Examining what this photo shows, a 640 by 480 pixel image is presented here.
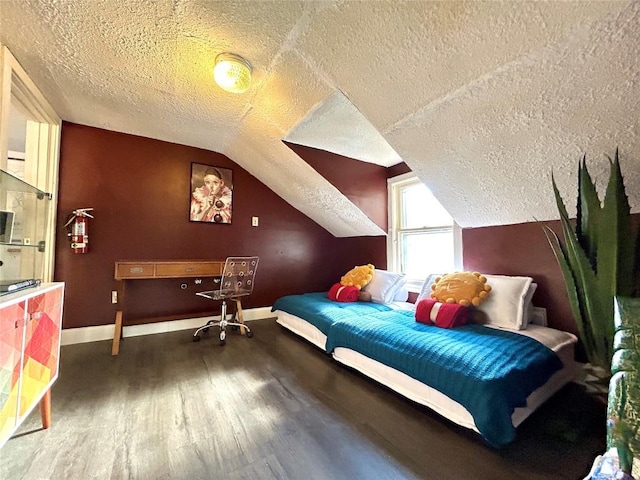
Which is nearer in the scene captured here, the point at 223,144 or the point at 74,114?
the point at 74,114

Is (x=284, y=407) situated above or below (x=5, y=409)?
Answer: below

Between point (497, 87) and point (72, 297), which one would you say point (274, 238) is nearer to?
point (72, 297)

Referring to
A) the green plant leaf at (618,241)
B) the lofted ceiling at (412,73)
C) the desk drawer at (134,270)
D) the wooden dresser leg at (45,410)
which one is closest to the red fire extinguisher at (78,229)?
the desk drawer at (134,270)

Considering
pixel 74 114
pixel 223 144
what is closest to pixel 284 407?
pixel 223 144

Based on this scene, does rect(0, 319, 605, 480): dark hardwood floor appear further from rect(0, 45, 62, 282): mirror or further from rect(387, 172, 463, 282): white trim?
rect(387, 172, 463, 282): white trim

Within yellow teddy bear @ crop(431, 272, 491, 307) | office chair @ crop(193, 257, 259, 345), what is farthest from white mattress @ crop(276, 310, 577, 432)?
office chair @ crop(193, 257, 259, 345)

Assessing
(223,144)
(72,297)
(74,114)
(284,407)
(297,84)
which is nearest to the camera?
(284,407)

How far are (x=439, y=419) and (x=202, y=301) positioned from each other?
2837mm

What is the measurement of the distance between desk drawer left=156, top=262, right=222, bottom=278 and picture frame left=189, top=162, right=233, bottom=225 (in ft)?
2.33

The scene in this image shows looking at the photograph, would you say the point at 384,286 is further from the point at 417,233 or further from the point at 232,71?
the point at 232,71

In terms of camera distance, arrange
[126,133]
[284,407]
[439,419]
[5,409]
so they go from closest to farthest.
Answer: [5,409] < [439,419] < [284,407] < [126,133]

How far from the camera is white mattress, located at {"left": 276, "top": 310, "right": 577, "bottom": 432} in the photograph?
137 centimetres

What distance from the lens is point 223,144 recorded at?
316 centimetres

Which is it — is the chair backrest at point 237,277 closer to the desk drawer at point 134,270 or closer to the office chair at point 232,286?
the office chair at point 232,286
